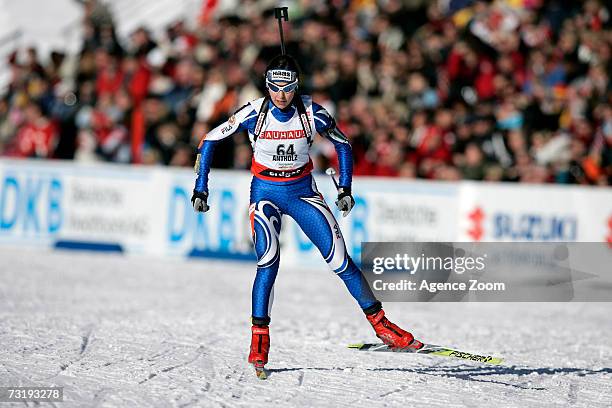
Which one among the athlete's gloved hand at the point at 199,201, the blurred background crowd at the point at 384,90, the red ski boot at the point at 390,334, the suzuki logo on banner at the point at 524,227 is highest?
the blurred background crowd at the point at 384,90

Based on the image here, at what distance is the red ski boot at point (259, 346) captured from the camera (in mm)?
7223

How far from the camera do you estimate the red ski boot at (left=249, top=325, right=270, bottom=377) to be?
7.22 m

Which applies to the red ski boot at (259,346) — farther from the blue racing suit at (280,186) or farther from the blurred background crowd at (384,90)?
the blurred background crowd at (384,90)

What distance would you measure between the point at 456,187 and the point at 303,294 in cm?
307

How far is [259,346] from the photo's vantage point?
287 inches

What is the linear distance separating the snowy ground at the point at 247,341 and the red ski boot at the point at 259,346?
128 mm

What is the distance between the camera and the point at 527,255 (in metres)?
12.9

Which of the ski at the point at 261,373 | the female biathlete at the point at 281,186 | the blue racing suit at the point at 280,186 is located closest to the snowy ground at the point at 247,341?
the ski at the point at 261,373

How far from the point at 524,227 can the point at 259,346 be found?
7.19 meters

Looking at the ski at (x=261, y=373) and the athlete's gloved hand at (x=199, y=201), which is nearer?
the ski at (x=261, y=373)

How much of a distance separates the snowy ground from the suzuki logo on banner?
1.11 m

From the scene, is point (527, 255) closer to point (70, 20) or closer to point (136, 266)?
point (136, 266)

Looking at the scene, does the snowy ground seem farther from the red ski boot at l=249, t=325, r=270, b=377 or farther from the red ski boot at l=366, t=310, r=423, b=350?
the red ski boot at l=366, t=310, r=423, b=350

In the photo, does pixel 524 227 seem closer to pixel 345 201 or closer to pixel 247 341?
pixel 247 341
